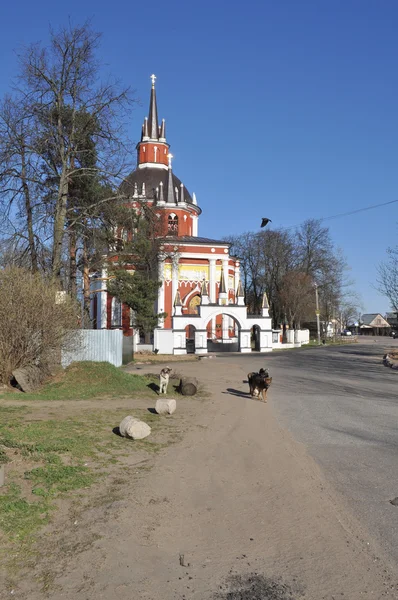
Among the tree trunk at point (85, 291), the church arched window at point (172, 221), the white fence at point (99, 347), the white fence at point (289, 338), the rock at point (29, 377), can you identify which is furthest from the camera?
the white fence at point (289, 338)

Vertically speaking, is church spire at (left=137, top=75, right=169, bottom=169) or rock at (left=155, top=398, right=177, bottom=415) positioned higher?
church spire at (left=137, top=75, right=169, bottom=169)

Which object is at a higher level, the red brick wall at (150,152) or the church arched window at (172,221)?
the red brick wall at (150,152)

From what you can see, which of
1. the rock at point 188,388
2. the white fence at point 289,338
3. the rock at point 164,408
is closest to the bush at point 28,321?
the rock at point 188,388

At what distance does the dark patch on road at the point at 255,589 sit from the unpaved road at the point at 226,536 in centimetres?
2

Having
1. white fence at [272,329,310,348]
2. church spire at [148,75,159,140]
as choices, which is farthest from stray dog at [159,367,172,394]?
church spire at [148,75,159,140]

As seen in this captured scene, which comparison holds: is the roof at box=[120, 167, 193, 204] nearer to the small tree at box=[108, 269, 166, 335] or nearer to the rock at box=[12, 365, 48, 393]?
the small tree at box=[108, 269, 166, 335]

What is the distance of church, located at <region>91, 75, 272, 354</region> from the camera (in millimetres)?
43000

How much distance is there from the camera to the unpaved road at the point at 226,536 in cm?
405

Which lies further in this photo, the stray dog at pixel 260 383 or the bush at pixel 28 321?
the bush at pixel 28 321

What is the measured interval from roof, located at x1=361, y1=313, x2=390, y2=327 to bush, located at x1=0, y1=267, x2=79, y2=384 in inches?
5094

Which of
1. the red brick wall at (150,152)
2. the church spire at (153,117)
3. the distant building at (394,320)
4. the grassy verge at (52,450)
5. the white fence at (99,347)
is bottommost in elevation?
the grassy verge at (52,450)

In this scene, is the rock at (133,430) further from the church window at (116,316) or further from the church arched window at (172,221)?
the church arched window at (172,221)

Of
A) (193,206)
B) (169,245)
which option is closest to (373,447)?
(169,245)

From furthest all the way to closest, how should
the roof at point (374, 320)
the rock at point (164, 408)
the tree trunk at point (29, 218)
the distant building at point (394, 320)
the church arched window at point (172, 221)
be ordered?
the roof at point (374, 320)
the church arched window at point (172, 221)
the distant building at point (394, 320)
the tree trunk at point (29, 218)
the rock at point (164, 408)
